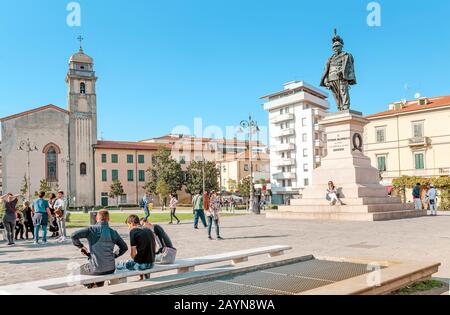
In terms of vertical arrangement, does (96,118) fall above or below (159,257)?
above

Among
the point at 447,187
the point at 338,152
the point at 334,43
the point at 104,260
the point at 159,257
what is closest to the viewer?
the point at 104,260

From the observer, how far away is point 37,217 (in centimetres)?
1388

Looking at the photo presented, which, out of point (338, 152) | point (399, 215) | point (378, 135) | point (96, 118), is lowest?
point (399, 215)

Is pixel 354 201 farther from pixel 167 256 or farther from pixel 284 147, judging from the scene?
pixel 284 147

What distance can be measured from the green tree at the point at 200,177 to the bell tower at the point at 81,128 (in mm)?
14666

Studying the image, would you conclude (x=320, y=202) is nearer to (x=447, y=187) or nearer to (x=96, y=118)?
(x=447, y=187)

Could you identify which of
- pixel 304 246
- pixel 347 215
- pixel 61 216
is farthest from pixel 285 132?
pixel 304 246

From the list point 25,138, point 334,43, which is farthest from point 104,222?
point 25,138

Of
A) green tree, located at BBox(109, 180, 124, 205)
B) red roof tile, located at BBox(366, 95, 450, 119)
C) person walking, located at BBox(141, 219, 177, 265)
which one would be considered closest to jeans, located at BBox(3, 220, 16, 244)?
person walking, located at BBox(141, 219, 177, 265)

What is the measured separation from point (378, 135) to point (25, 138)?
1860 inches

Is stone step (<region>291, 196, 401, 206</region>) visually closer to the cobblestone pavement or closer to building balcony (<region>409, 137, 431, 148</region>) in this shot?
the cobblestone pavement

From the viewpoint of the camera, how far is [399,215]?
66.3 ft

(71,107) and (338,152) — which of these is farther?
(71,107)

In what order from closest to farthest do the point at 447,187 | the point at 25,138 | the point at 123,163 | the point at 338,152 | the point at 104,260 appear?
the point at 104,260 → the point at 338,152 → the point at 447,187 → the point at 25,138 → the point at 123,163
